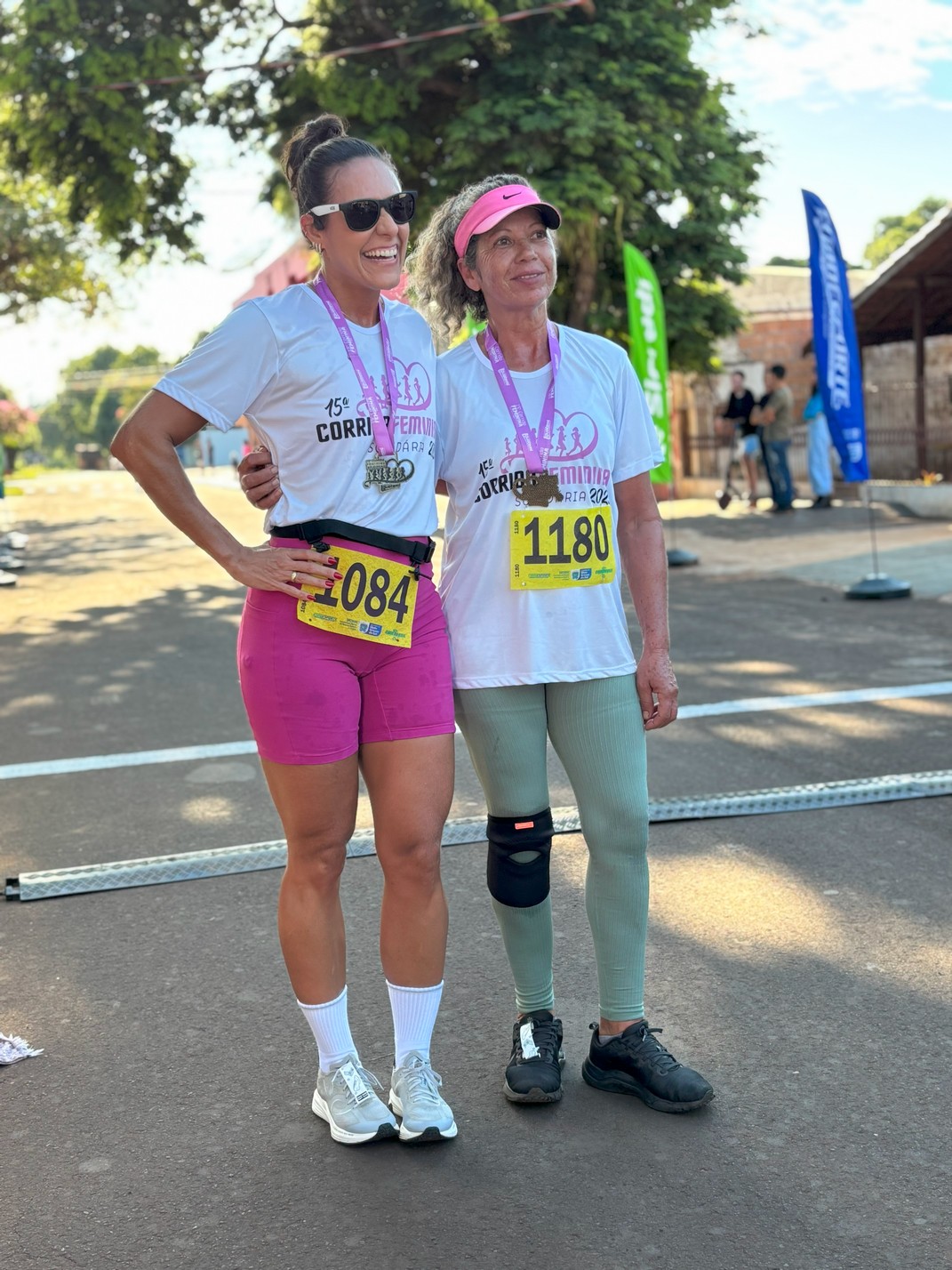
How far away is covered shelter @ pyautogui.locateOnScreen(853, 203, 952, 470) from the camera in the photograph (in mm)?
20844

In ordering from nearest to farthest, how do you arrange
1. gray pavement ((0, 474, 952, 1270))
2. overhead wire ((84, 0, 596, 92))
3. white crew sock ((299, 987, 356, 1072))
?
gray pavement ((0, 474, 952, 1270))
white crew sock ((299, 987, 356, 1072))
overhead wire ((84, 0, 596, 92))

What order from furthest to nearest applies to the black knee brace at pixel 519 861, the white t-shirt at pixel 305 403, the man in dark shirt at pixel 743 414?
the man in dark shirt at pixel 743 414, the black knee brace at pixel 519 861, the white t-shirt at pixel 305 403

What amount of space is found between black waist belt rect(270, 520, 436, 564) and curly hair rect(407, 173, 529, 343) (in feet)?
2.34

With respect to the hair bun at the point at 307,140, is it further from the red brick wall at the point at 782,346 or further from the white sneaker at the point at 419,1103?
the red brick wall at the point at 782,346

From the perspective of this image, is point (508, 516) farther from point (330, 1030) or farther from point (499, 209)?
point (330, 1030)

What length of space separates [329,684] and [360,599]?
0.19 meters

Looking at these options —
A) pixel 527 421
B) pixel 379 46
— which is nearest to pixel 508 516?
pixel 527 421

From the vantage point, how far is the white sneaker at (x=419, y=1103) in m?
3.11

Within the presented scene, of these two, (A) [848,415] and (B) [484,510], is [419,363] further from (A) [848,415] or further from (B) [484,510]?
(A) [848,415]

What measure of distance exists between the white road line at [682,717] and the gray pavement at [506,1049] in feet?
0.73

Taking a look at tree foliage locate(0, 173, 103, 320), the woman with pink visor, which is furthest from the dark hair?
tree foliage locate(0, 173, 103, 320)

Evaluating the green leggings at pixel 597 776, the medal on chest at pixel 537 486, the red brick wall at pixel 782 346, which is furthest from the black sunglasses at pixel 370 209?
the red brick wall at pixel 782 346

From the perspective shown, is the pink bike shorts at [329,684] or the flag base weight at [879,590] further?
the flag base weight at [879,590]

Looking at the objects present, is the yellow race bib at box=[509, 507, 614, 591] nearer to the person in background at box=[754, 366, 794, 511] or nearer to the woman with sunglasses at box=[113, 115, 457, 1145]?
the woman with sunglasses at box=[113, 115, 457, 1145]
